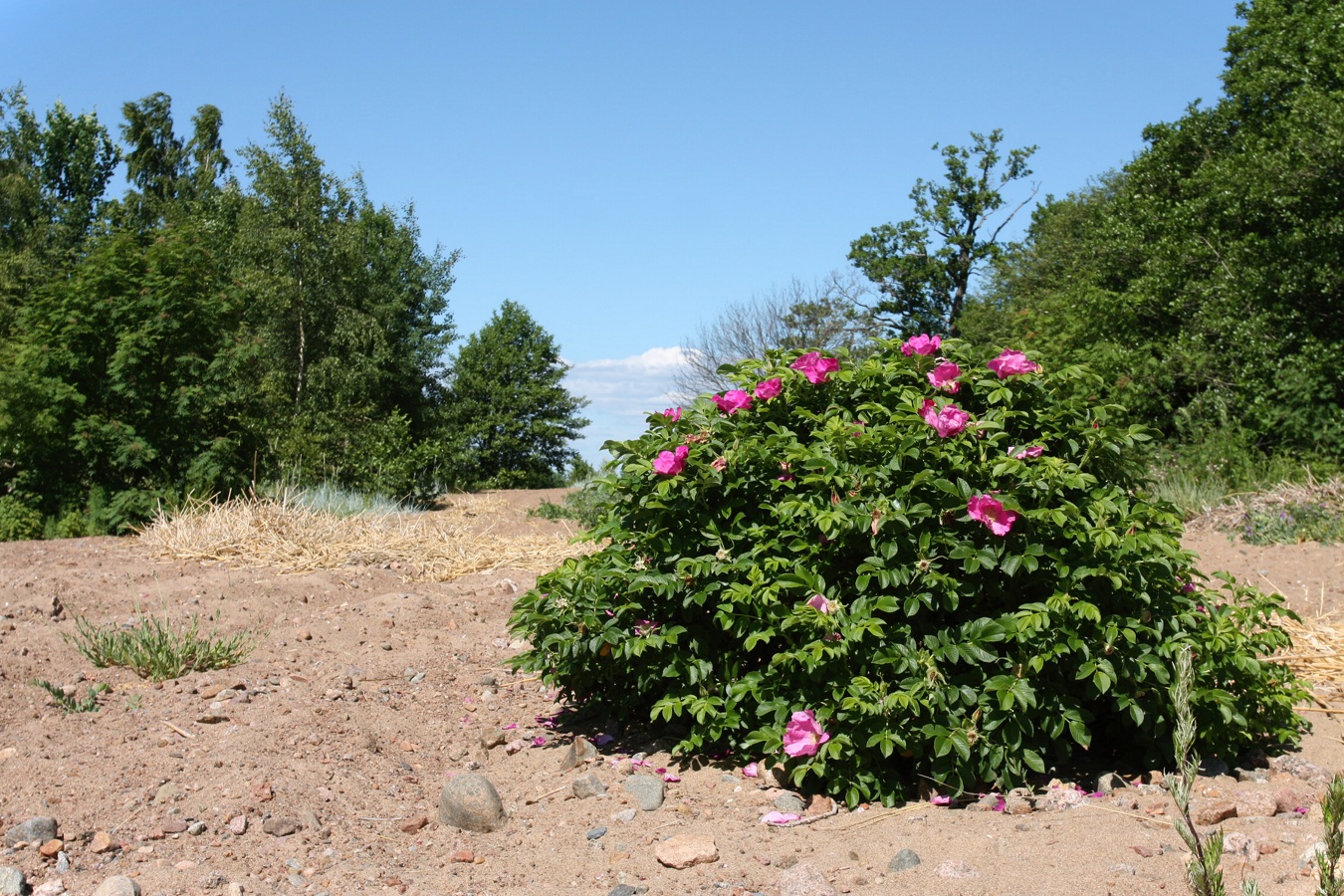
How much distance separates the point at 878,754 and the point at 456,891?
4.64 feet

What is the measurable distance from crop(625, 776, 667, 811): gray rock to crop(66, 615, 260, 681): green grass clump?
2561mm

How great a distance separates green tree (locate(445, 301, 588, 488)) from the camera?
22.3 m

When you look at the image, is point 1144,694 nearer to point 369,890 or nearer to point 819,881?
point 819,881

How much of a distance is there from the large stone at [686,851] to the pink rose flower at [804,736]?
390 mm

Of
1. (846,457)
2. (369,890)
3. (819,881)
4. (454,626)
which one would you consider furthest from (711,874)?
(454,626)

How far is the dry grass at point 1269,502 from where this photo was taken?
8680mm

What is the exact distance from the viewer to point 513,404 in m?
22.7

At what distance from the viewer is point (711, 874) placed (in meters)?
3.06

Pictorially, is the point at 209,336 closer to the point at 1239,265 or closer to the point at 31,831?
the point at 31,831

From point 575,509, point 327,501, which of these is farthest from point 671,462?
point 575,509

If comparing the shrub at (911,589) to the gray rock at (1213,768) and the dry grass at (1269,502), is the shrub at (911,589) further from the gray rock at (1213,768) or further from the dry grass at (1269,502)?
the dry grass at (1269,502)

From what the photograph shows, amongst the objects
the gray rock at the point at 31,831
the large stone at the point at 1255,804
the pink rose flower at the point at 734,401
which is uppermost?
the pink rose flower at the point at 734,401

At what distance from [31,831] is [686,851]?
82.8 inches

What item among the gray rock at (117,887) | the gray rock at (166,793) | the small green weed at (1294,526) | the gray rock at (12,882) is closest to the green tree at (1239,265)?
the small green weed at (1294,526)
